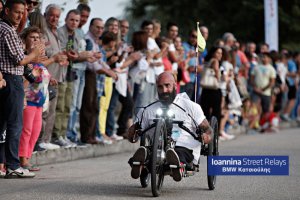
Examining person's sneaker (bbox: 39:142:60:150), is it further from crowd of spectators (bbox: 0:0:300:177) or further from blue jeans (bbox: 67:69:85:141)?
blue jeans (bbox: 67:69:85:141)

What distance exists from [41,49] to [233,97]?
9.26m

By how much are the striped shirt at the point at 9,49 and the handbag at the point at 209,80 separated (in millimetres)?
8058

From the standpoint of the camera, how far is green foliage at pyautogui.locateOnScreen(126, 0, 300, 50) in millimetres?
33938

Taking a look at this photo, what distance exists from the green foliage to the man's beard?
22.8 metres

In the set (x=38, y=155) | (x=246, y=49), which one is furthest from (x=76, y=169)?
(x=246, y=49)

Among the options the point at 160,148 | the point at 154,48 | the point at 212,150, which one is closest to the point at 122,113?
the point at 154,48

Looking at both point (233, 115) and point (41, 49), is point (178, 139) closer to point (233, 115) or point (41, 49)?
point (41, 49)

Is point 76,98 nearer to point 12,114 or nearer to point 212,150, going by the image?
point 12,114

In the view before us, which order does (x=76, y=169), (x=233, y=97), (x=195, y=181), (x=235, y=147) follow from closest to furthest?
(x=195, y=181), (x=76, y=169), (x=235, y=147), (x=233, y=97)

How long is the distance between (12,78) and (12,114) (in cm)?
41

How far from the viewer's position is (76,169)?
13828 mm

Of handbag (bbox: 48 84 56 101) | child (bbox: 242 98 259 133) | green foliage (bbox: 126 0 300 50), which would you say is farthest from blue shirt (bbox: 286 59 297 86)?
handbag (bbox: 48 84 56 101)

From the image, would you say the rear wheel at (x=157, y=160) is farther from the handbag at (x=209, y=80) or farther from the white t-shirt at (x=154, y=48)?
the handbag at (x=209, y=80)

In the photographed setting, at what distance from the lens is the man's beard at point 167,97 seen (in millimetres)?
11086
